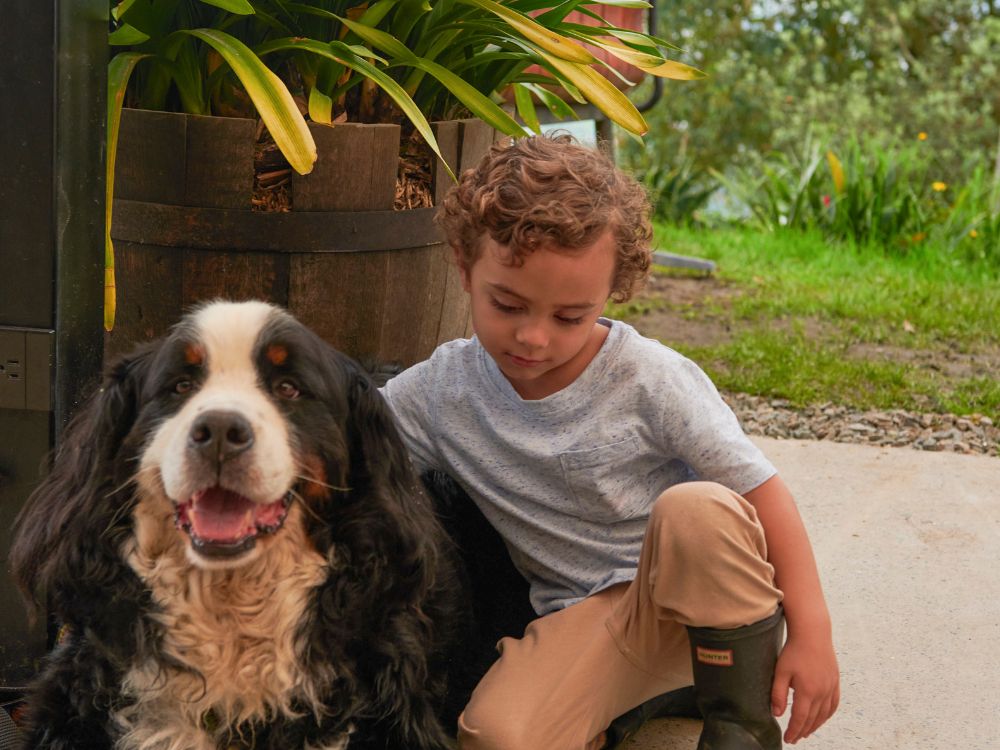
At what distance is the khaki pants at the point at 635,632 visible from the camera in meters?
2.26

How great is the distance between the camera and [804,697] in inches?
91.2

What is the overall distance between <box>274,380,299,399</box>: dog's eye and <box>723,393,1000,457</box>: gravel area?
2660mm

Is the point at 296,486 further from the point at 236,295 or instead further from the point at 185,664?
the point at 236,295

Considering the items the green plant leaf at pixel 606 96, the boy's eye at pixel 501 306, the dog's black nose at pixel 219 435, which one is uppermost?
the green plant leaf at pixel 606 96

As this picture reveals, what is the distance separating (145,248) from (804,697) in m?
1.62

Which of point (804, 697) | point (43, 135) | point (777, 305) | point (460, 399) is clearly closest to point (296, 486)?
point (460, 399)

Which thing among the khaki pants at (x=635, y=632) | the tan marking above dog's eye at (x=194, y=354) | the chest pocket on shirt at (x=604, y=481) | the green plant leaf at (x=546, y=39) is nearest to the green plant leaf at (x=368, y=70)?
the green plant leaf at (x=546, y=39)

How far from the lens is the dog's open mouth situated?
196 centimetres

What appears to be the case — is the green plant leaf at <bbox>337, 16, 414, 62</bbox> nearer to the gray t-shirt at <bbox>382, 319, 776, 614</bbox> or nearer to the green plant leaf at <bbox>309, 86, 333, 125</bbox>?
the green plant leaf at <bbox>309, 86, 333, 125</bbox>

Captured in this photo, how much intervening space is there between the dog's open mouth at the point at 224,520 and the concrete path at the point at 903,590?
1.02 m

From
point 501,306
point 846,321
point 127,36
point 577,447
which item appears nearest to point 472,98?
point 501,306

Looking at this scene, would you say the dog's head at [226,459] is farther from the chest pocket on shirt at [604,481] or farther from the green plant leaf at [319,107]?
the green plant leaf at [319,107]

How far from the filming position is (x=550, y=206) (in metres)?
2.33

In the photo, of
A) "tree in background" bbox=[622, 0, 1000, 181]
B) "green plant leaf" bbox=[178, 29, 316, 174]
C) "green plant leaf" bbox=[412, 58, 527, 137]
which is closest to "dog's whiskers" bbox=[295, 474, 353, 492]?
"green plant leaf" bbox=[178, 29, 316, 174]
